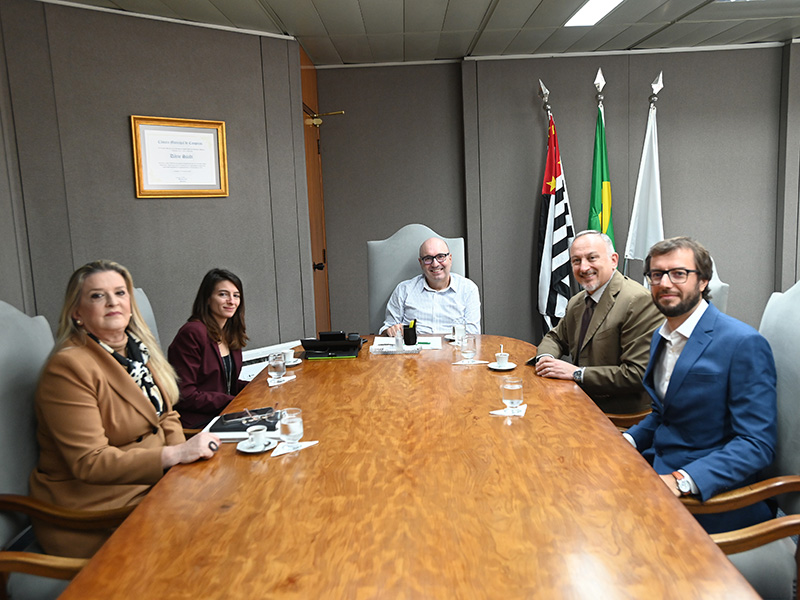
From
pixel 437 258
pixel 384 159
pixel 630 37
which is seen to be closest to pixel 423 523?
pixel 437 258

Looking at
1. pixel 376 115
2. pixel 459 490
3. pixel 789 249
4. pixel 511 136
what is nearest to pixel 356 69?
pixel 376 115

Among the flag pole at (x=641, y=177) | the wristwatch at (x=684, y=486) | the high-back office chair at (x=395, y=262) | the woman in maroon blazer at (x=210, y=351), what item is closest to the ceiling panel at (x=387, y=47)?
the high-back office chair at (x=395, y=262)

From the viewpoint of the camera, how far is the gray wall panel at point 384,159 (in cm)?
515

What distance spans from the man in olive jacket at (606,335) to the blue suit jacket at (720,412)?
15.1 inches

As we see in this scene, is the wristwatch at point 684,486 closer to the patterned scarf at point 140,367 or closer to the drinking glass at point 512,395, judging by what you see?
the drinking glass at point 512,395

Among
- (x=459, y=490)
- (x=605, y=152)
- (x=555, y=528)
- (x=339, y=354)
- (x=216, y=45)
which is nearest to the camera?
(x=555, y=528)

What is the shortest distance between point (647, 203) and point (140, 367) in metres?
4.34

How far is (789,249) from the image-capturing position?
497 cm

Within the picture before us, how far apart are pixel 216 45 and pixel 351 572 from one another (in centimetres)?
382

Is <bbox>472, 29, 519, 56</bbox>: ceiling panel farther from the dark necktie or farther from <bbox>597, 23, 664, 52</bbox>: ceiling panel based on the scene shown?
the dark necktie

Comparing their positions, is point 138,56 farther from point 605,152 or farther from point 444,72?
point 605,152

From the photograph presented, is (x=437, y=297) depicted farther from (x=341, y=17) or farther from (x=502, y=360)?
(x=341, y=17)

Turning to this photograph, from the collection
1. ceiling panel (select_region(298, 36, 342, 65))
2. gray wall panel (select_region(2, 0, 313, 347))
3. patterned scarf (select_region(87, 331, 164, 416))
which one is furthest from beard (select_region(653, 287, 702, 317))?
ceiling panel (select_region(298, 36, 342, 65))

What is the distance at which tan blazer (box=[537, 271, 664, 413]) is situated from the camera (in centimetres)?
229
